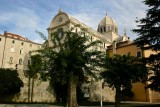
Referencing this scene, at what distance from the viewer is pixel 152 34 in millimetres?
19750

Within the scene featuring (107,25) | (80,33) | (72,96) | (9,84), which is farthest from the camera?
(107,25)

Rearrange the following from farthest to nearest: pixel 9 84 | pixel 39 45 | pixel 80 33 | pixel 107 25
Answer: pixel 107 25, pixel 39 45, pixel 9 84, pixel 80 33

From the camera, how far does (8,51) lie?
58.3m

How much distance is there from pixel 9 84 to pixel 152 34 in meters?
17.6

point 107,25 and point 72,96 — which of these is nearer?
point 72,96

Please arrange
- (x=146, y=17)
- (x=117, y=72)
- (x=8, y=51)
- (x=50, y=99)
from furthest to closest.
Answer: (x=8, y=51) → (x=50, y=99) → (x=117, y=72) → (x=146, y=17)

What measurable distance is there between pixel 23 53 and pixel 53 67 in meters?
45.1

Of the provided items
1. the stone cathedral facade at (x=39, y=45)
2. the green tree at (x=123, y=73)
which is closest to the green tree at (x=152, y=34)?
the green tree at (x=123, y=73)

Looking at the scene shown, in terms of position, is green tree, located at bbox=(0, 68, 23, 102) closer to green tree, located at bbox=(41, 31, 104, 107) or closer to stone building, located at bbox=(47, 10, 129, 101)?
stone building, located at bbox=(47, 10, 129, 101)

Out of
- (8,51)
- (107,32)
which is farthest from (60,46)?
(107,32)

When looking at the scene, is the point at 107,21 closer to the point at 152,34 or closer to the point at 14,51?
the point at 14,51

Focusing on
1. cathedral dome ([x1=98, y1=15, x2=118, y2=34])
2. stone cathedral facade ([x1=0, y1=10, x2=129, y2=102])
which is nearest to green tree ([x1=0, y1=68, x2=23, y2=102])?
stone cathedral facade ([x1=0, y1=10, x2=129, y2=102])

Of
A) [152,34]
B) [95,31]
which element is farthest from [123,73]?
[95,31]

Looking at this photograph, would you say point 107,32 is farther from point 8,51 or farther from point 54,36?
point 54,36
